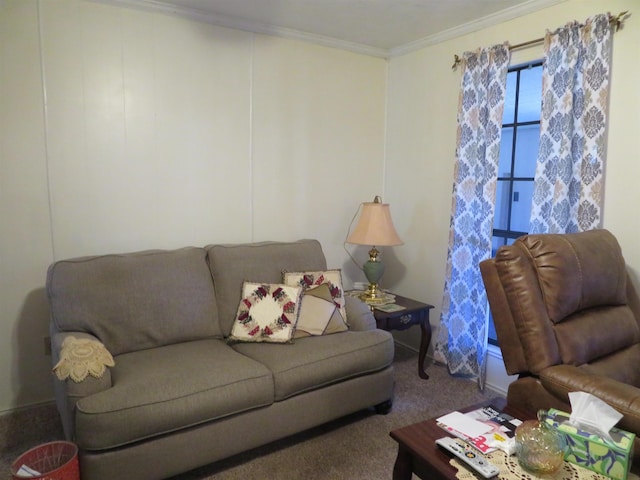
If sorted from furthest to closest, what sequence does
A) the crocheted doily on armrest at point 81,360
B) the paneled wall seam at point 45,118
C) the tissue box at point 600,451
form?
1. the paneled wall seam at point 45,118
2. the crocheted doily on armrest at point 81,360
3. the tissue box at point 600,451

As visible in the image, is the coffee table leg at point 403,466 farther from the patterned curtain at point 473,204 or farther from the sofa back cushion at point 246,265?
the patterned curtain at point 473,204

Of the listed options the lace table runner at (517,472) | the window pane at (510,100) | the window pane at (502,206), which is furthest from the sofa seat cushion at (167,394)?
the window pane at (510,100)

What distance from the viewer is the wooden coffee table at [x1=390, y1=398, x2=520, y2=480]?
4.57 ft

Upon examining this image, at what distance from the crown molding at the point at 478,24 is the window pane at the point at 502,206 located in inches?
41.3

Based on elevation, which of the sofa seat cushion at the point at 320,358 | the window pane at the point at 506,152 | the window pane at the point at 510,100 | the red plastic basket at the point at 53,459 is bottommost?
the red plastic basket at the point at 53,459

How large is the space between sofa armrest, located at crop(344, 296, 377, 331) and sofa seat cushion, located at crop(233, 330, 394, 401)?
0.10 meters

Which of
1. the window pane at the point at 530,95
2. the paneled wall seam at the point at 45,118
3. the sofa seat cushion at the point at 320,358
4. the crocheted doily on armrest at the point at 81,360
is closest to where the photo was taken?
the crocheted doily on armrest at the point at 81,360

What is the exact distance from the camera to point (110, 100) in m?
2.61

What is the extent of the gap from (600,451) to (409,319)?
1668mm

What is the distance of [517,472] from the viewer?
133 centimetres

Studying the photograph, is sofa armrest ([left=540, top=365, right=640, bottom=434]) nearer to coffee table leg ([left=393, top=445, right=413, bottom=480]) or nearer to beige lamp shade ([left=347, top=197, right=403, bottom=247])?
coffee table leg ([left=393, top=445, right=413, bottom=480])

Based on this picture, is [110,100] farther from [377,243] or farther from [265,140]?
[377,243]

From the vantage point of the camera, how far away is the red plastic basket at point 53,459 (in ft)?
5.49

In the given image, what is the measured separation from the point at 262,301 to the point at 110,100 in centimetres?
153
